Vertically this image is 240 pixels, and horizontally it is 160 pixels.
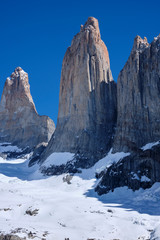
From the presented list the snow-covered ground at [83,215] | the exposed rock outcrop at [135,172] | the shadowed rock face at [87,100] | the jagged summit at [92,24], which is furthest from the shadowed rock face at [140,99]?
the jagged summit at [92,24]

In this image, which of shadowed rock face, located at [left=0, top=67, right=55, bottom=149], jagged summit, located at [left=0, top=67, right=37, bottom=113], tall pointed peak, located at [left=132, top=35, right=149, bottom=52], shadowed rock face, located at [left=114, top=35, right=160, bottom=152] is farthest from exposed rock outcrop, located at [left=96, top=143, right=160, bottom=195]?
jagged summit, located at [left=0, top=67, right=37, bottom=113]

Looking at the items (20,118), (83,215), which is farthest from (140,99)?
(20,118)

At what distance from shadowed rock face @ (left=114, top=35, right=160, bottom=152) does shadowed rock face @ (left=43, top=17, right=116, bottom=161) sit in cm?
668

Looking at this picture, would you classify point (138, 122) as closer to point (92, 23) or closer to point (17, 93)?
point (92, 23)

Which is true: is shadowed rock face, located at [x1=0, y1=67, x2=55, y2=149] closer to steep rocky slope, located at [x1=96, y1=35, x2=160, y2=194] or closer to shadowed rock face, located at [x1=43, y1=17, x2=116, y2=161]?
shadowed rock face, located at [x1=43, y1=17, x2=116, y2=161]

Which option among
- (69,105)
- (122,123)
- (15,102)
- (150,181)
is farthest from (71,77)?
(15,102)

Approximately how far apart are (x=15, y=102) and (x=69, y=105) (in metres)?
43.3

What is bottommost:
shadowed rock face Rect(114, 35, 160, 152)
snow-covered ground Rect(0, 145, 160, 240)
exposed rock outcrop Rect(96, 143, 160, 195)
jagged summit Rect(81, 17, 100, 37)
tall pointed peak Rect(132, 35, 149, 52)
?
snow-covered ground Rect(0, 145, 160, 240)

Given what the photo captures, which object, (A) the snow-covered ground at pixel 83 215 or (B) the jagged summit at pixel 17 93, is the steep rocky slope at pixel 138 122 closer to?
(A) the snow-covered ground at pixel 83 215

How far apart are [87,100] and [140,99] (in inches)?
540

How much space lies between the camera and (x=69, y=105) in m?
56.2

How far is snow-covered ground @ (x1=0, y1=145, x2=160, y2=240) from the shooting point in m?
19.0

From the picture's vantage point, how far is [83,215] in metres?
23.9

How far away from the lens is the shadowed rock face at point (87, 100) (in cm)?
4966
